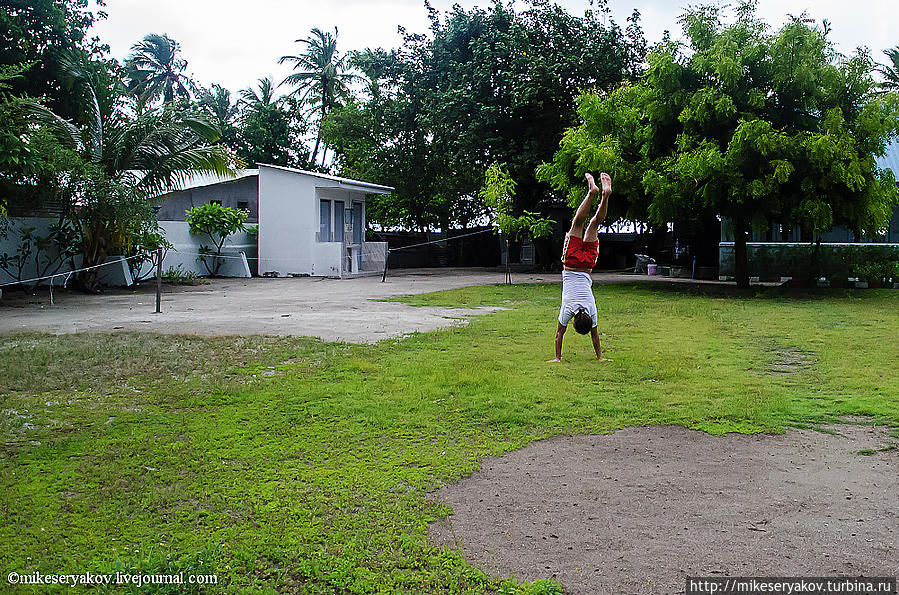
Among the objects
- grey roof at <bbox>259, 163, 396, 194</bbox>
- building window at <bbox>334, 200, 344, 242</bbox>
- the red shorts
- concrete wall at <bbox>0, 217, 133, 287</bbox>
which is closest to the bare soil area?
concrete wall at <bbox>0, 217, 133, 287</bbox>

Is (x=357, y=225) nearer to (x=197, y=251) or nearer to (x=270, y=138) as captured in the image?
(x=197, y=251)

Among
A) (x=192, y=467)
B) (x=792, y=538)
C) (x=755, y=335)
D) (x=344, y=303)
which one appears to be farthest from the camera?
(x=344, y=303)

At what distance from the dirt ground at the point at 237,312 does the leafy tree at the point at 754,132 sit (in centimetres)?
521

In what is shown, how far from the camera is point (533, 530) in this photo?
365 cm

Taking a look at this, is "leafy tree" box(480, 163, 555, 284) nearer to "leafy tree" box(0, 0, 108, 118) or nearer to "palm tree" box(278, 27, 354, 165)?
"leafy tree" box(0, 0, 108, 118)

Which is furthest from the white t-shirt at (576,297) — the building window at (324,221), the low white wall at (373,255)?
the low white wall at (373,255)

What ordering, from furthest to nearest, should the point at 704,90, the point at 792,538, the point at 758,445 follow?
the point at 704,90, the point at 758,445, the point at 792,538

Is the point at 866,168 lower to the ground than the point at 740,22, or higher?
lower

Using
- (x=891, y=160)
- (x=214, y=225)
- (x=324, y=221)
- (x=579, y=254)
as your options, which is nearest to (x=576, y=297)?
(x=579, y=254)

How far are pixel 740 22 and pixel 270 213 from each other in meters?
14.1

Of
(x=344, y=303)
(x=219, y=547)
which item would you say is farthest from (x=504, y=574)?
(x=344, y=303)

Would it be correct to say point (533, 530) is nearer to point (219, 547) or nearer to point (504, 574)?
point (504, 574)

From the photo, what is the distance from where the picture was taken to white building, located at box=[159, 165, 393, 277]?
23.1 metres

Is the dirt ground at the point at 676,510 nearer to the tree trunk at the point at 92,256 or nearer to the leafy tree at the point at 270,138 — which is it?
the tree trunk at the point at 92,256
